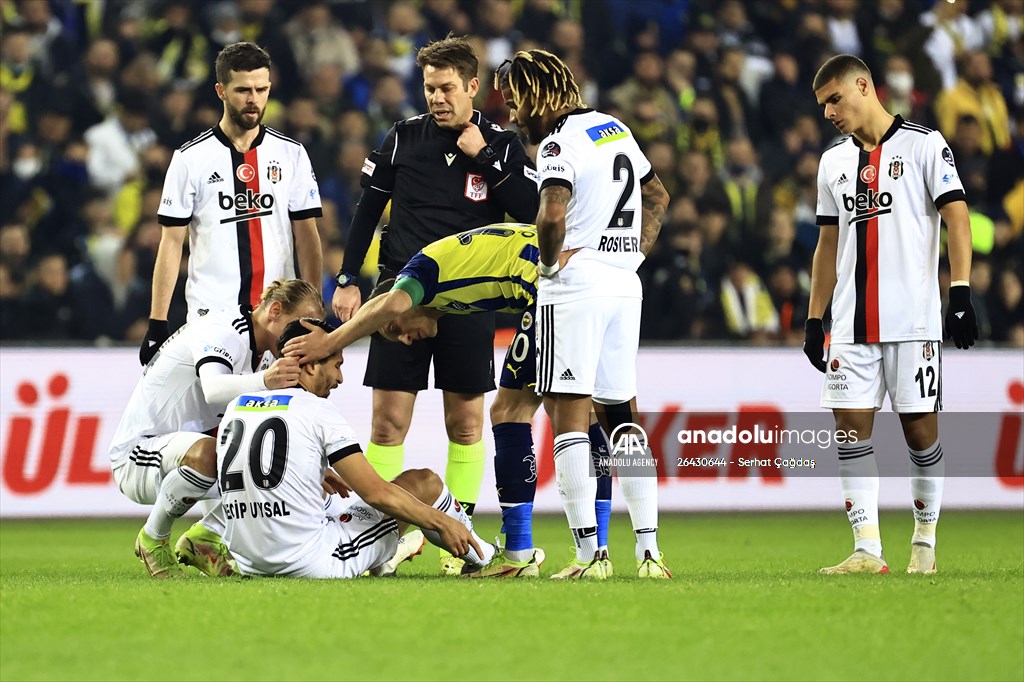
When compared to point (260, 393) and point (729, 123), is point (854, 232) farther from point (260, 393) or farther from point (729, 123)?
point (729, 123)

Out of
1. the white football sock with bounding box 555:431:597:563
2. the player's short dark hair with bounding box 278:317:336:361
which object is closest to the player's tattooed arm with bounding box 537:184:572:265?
the white football sock with bounding box 555:431:597:563

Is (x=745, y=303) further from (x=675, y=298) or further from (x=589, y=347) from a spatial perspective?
(x=589, y=347)

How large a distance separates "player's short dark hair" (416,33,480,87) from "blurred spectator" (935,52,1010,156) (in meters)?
8.02

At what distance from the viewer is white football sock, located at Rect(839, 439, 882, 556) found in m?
6.28

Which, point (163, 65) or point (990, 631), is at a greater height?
point (163, 65)

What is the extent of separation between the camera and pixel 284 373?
5.67m

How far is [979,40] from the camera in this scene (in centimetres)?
1447

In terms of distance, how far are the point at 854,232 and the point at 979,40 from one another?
9048 mm

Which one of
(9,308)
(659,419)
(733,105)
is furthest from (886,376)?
(733,105)

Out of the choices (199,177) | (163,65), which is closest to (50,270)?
(163,65)

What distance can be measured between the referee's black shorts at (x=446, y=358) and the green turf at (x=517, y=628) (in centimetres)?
111

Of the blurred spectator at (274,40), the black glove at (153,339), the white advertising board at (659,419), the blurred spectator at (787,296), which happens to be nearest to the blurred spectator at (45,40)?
the blurred spectator at (274,40)

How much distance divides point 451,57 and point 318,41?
6.57 m

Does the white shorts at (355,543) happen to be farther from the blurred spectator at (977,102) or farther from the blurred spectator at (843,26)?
the blurred spectator at (843,26)
